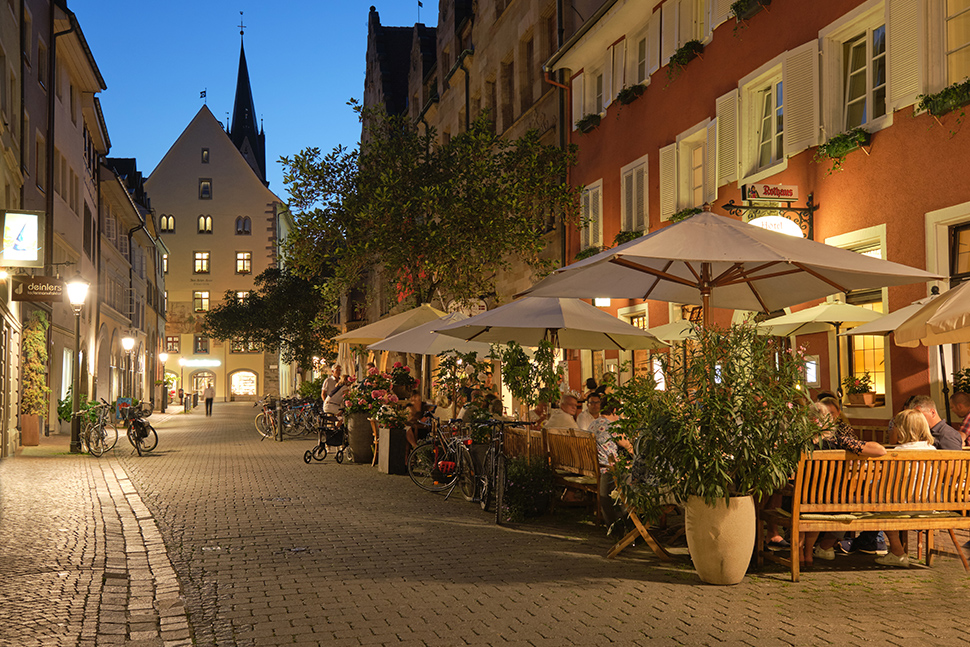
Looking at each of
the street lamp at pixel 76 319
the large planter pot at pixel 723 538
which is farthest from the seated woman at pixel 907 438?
the street lamp at pixel 76 319

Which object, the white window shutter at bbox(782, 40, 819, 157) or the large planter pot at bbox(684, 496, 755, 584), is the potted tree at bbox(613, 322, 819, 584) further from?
the white window shutter at bbox(782, 40, 819, 157)

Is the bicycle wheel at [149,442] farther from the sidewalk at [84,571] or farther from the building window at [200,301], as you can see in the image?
the building window at [200,301]

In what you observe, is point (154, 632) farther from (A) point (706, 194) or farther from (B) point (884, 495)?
(A) point (706, 194)

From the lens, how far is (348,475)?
15.9 metres

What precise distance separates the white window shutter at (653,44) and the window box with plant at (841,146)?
558cm

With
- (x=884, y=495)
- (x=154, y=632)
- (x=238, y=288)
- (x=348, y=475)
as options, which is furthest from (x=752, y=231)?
(x=238, y=288)

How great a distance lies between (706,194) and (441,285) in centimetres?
784

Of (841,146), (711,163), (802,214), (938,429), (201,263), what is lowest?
(938,429)

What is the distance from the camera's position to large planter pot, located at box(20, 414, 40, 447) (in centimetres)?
2277

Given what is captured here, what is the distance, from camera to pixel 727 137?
50.1 ft

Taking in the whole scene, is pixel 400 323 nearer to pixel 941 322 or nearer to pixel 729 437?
pixel 941 322

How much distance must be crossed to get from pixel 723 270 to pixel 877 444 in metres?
2.81

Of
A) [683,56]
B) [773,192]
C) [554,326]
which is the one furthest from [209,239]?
[773,192]

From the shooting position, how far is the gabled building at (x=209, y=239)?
2936 inches
